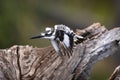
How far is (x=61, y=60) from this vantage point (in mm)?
2395

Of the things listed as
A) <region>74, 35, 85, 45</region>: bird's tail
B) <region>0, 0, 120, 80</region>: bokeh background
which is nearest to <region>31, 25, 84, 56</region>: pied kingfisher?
<region>74, 35, 85, 45</region>: bird's tail

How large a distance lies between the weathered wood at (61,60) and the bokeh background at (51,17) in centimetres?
207

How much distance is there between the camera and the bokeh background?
4676 mm

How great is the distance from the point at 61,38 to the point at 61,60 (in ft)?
0.30

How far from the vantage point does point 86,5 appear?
5.47 meters

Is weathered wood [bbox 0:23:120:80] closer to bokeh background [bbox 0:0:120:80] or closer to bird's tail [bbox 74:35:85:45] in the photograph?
bird's tail [bbox 74:35:85:45]

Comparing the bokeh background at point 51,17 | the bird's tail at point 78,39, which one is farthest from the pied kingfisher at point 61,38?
the bokeh background at point 51,17

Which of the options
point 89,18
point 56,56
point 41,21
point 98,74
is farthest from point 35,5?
point 56,56

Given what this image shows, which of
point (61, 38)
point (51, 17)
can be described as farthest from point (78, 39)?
point (51, 17)

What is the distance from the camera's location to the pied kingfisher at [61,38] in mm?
2416

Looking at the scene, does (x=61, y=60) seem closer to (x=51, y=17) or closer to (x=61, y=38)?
(x=61, y=38)

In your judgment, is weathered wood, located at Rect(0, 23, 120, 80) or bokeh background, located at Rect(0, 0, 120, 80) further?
bokeh background, located at Rect(0, 0, 120, 80)

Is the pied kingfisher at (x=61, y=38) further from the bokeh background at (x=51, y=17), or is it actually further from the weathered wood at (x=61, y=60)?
the bokeh background at (x=51, y=17)

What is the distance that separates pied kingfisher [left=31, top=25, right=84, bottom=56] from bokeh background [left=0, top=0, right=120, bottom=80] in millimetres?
2137
